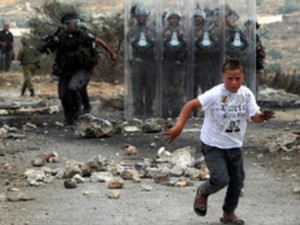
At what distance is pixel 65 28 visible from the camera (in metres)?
13.5

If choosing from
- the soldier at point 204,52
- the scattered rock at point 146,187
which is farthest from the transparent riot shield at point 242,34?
the scattered rock at point 146,187

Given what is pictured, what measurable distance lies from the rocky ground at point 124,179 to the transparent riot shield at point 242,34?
1.14m

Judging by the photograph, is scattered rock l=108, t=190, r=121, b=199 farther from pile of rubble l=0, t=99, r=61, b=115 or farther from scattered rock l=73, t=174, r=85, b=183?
pile of rubble l=0, t=99, r=61, b=115

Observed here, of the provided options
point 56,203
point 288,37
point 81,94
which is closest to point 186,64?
point 81,94

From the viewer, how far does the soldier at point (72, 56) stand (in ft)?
44.0

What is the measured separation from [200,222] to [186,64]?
898 centimetres

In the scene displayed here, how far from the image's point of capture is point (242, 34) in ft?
50.9

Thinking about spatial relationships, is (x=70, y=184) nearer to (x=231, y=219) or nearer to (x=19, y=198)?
(x=19, y=198)

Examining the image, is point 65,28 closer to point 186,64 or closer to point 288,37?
point 186,64

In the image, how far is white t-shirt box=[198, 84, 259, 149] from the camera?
6.70m

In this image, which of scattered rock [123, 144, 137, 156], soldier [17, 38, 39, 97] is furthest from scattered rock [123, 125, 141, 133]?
soldier [17, 38, 39, 97]

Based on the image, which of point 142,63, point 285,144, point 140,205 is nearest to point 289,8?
point 142,63

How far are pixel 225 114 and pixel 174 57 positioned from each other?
8836 mm

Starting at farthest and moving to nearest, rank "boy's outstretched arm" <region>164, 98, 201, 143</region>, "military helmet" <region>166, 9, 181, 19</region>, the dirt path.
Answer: "military helmet" <region>166, 9, 181, 19</region>
the dirt path
"boy's outstretched arm" <region>164, 98, 201, 143</region>
